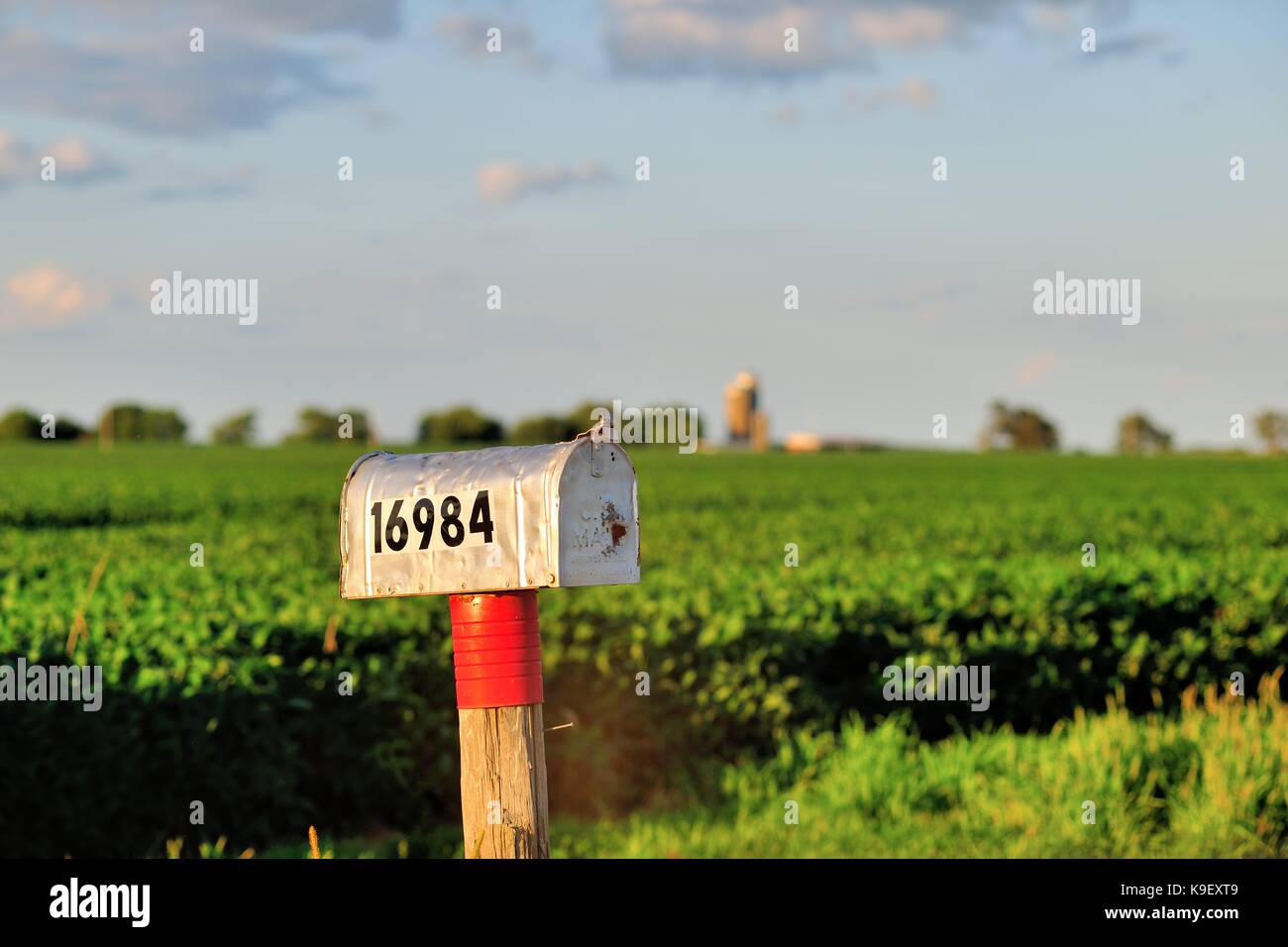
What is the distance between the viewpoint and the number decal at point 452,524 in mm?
3072

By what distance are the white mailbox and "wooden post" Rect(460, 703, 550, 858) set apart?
1.14ft

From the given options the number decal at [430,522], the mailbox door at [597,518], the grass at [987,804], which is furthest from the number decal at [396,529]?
the grass at [987,804]

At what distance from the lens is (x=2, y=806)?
648 cm

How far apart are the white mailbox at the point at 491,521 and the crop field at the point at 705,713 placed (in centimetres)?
243

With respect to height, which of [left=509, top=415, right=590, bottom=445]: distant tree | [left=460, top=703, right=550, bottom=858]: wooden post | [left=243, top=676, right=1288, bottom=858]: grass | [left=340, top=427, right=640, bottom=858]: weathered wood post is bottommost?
[left=243, top=676, right=1288, bottom=858]: grass

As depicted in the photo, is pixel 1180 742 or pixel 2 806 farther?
pixel 1180 742

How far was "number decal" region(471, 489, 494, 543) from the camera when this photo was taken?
3039mm

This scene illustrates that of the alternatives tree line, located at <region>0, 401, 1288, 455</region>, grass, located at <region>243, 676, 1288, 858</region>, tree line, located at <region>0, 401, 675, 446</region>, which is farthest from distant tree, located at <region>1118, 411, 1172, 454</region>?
grass, located at <region>243, 676, 1288, 858</region>

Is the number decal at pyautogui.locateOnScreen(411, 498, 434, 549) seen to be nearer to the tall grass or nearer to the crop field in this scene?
the crop field

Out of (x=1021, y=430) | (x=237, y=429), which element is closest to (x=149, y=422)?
(x=237, y=429)

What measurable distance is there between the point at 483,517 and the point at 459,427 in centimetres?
5081
